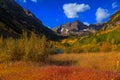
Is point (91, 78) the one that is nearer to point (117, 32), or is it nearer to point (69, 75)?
point (69, 75)

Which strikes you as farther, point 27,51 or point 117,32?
point 117,32

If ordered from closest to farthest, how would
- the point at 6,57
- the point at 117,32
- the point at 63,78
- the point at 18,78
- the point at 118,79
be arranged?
1. the point at 118,79
2. the point at 63,78
3. the point at 18,78
4. the point at 6,57
5. the point at 117,32

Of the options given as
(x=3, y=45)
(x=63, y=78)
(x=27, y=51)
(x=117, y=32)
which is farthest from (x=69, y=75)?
(x=117, y=32)

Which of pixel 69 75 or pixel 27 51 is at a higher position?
pixel 27 51

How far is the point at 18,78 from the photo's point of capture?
50.3 feet

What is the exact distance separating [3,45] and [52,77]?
22.7 m

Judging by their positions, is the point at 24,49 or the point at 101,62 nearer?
the point at 24,49

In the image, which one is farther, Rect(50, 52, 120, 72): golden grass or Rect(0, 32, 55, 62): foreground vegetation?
Rect(0, 32, 55, 62): foreground vegetation

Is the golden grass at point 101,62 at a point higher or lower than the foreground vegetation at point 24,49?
lower

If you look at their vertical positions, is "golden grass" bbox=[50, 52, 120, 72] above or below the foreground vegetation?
below

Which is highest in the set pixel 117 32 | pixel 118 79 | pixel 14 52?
pixel 117 32

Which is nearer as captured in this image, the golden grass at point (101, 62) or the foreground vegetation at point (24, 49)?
the golden grass at point (101, 62)

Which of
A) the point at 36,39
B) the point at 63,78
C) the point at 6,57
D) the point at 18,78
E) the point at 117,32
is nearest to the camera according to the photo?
the point at 63,78

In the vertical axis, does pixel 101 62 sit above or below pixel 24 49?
below
